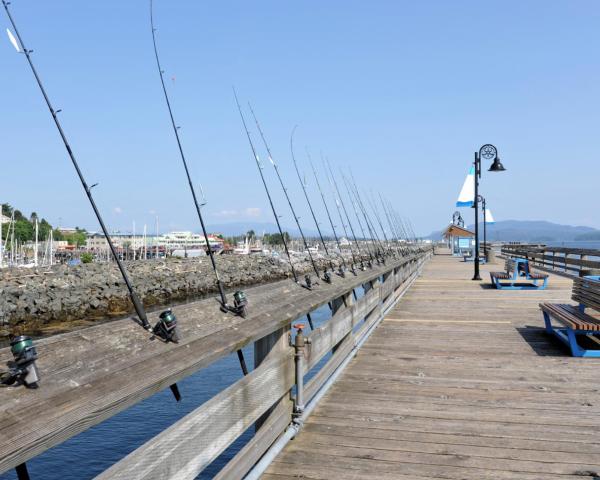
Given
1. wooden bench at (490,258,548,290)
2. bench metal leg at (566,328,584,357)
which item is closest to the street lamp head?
wooden bench at (490,258,548,290)

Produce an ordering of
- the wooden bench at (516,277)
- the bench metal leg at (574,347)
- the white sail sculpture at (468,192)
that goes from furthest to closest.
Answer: the white sail sculpture at (468,192), the wooden bench at (516,277), the bench metal leg at (574,347)

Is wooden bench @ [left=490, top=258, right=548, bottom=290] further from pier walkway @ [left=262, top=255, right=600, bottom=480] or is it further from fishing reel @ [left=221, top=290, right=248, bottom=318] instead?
fishing reel @ [left=221, top=290, right=248, bottom=318]

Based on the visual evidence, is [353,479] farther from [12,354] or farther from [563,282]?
[563,282]

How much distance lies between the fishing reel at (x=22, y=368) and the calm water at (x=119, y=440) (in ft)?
25.3

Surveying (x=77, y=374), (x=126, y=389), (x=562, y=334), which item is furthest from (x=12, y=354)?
(x=562, y=334)

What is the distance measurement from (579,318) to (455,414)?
329cm

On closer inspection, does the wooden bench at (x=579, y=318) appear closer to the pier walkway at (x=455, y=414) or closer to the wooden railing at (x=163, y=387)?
the pier walkway at (x=455, y=414)

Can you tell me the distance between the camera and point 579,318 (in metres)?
7.32

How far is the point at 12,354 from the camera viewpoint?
1931mm

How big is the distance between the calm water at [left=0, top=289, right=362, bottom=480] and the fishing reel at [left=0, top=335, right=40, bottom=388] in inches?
304

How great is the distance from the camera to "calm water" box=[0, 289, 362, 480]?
32.2 ft

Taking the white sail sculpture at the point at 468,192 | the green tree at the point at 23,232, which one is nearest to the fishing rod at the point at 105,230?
the white sail sculpture at the point at 468,192

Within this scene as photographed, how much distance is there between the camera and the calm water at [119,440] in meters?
9.80

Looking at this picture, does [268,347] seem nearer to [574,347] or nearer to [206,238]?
[206,238]
